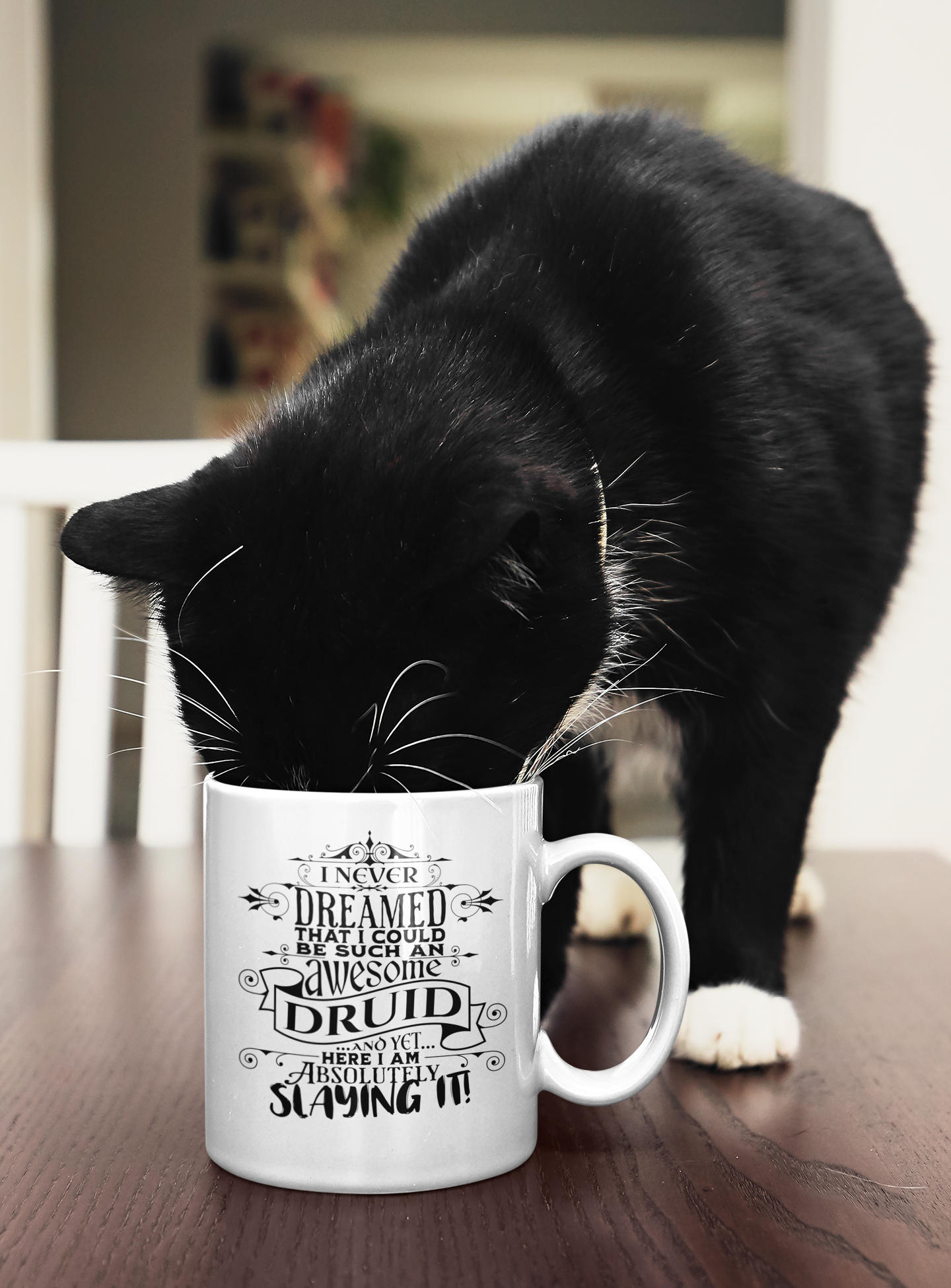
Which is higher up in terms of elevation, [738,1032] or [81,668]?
[81,668]

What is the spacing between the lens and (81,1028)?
0.60 metres

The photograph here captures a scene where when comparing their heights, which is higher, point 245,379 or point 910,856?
point 245,379

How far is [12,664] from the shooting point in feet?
4.36

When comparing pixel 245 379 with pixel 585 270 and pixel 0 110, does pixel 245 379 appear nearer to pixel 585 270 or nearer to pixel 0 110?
pixel 0 110

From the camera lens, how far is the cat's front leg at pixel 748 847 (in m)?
0.70

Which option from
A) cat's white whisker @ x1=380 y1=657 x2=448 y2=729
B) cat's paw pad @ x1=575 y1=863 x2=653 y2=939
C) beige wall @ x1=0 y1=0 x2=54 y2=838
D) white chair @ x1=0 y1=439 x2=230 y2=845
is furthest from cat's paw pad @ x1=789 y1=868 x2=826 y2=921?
beige wall @ x1=0 y1=0 x2=54 y2=838

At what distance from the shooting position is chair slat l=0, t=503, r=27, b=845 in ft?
4.31

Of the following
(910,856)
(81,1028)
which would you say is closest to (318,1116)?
(81,1028)

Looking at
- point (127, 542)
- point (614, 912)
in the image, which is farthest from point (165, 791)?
point (127, 542)

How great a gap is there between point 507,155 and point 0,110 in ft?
7.02

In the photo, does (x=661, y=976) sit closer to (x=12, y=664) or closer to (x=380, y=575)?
(x=380, y=575)

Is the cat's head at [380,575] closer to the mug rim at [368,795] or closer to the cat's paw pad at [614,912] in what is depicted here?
the mug rim at [368,795]

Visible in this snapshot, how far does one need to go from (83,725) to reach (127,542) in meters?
0.73

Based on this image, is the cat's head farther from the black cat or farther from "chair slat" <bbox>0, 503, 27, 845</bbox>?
"chair slat" <bbox>0, 503, 27, 845</bbox>
